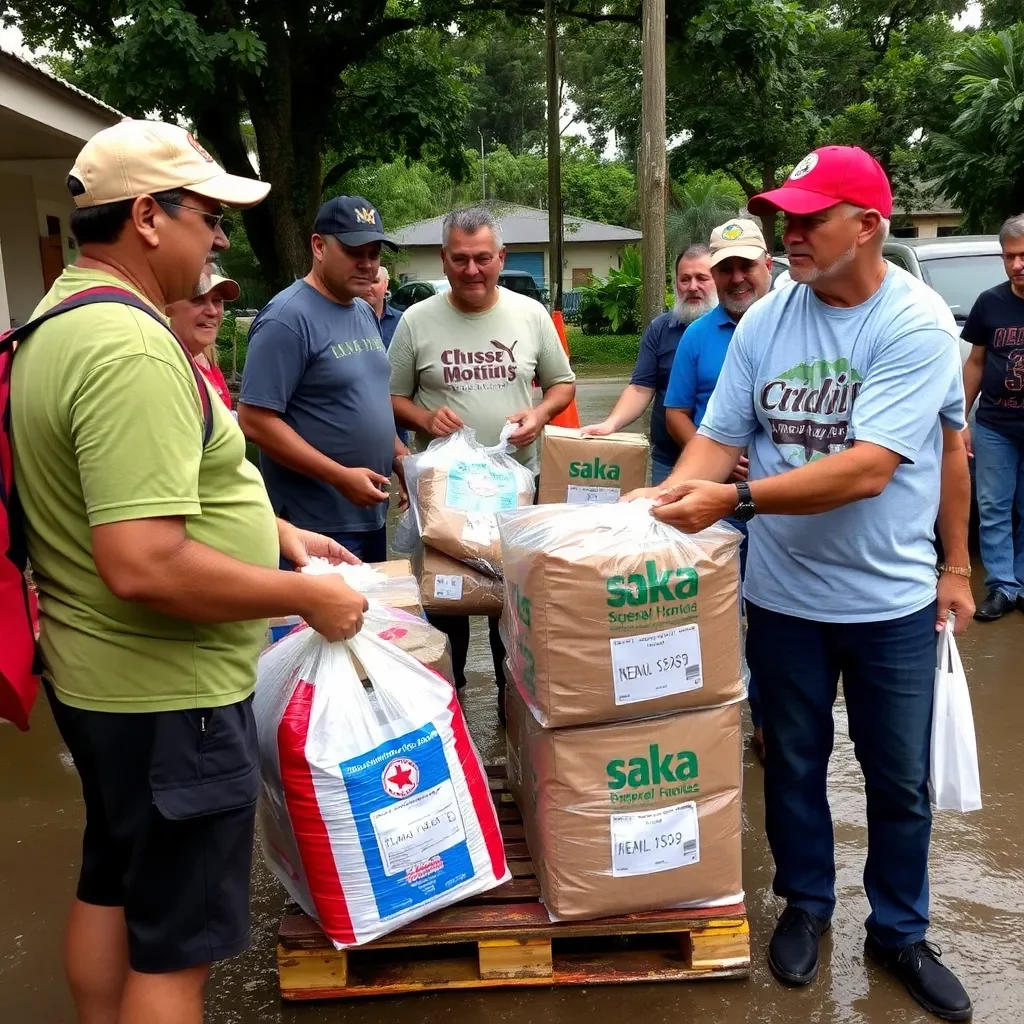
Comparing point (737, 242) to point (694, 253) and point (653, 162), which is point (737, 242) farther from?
point (653, 162)

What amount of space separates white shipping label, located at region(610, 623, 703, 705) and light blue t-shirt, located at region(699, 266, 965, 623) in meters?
0.30

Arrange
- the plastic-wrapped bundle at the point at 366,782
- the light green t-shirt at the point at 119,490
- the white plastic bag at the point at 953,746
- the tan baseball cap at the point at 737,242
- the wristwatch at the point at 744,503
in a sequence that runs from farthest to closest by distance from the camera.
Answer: the tan baseball cap at the point at 737,242, the white plastic bag at the point at 953,746, the wristwatch at the point at 744,503, the plastic-wrapped bundle at the point at 366,782, the light green t-shirt at the point at 119,490

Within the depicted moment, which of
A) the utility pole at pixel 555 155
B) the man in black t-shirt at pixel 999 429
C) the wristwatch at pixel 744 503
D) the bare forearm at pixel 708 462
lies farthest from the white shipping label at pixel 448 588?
the utility pole at pixel 555 155

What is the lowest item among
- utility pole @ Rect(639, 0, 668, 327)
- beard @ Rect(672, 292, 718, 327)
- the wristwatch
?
the wristwatch

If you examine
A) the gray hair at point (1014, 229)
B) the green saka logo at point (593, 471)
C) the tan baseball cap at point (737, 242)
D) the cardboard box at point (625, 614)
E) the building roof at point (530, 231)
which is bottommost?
the cardboard box at point (625, 614)

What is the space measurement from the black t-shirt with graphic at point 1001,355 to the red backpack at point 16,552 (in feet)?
15.0

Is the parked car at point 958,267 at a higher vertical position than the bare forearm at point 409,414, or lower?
higher

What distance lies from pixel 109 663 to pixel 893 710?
1.77 metres

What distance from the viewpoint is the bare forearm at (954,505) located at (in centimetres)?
247

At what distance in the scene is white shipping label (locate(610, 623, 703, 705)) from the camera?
229 centimetres

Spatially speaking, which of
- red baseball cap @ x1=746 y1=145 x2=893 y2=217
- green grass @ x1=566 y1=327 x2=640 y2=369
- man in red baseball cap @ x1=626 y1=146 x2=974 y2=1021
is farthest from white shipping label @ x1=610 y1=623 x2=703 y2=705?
green grass @ x1=566 y1=327 x2=640 y2=369

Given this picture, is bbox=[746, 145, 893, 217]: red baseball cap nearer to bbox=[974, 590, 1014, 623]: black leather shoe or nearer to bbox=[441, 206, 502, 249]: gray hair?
bbox=[441, 206, 502, 249]: gray hair

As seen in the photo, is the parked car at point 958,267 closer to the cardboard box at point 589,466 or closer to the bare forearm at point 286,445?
the cardboard box at point 589,466

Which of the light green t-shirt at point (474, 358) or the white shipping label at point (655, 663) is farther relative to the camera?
the light green t-shirt at point (474, 358)
